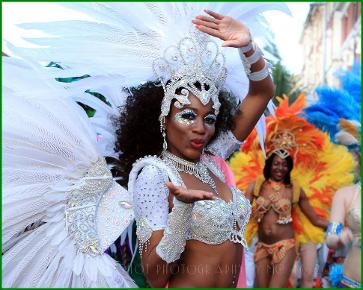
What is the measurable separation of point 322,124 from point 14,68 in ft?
13.4

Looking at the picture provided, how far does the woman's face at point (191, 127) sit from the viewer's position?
2969mm

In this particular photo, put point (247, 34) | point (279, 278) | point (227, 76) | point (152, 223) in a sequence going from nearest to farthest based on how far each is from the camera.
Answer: point (152, 223) < point (247, 34) < point (227, 76) < point (279, 278)

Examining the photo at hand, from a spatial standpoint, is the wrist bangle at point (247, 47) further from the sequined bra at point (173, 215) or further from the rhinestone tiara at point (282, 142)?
the rhinestone tiara at point (282, 142)

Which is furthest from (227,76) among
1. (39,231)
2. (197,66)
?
(39,231)

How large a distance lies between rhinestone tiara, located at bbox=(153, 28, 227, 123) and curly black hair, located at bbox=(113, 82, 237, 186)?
0.13 metres

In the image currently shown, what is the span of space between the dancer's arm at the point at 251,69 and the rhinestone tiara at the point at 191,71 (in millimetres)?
181

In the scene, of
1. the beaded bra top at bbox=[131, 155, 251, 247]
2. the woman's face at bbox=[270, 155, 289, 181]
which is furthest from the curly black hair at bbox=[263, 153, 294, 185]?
the beaded bra top at bbox=[131, 155, 251, 247]


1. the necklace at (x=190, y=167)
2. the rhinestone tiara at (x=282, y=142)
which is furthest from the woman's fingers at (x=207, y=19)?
the rhinestone tiara at (x=282, y=142)

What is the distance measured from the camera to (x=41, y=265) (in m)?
3.06

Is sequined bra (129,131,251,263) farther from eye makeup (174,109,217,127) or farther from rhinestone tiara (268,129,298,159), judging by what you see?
rhinestone tiara (268,129,298,159)

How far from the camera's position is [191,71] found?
309cm

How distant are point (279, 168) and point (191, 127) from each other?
391 centimetres

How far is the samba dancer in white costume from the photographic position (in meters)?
2.92

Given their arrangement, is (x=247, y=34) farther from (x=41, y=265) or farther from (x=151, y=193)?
(x=41, y=265)
